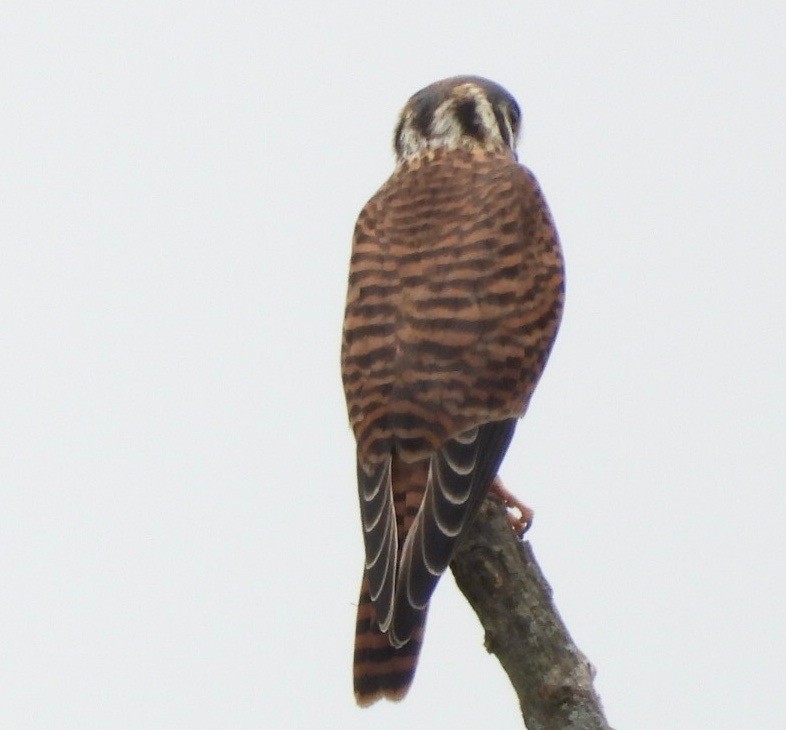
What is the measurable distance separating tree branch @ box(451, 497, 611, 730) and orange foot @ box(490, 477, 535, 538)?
1.20ft

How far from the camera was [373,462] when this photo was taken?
19.5ft

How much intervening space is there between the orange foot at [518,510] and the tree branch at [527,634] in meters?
0.37

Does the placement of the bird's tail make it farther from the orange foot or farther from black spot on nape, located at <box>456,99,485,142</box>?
black spot on nape, located at <box>456,99,485,142</box>

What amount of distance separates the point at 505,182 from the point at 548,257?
0.43m

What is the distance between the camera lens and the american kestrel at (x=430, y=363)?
5.59m

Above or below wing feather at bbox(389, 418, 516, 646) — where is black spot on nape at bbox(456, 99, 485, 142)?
above

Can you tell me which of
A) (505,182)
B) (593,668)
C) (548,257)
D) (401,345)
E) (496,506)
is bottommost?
(593,668)

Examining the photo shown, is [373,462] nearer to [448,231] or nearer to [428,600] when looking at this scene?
[428,600]

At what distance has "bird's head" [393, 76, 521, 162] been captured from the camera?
739 cm

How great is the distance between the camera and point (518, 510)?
6039 mm

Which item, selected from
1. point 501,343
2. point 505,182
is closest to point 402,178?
point 505,182

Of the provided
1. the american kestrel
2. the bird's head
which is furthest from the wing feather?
the bird's head

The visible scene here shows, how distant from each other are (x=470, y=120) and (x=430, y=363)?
1.75 meters

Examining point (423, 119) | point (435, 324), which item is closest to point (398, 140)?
point (423, 119)
